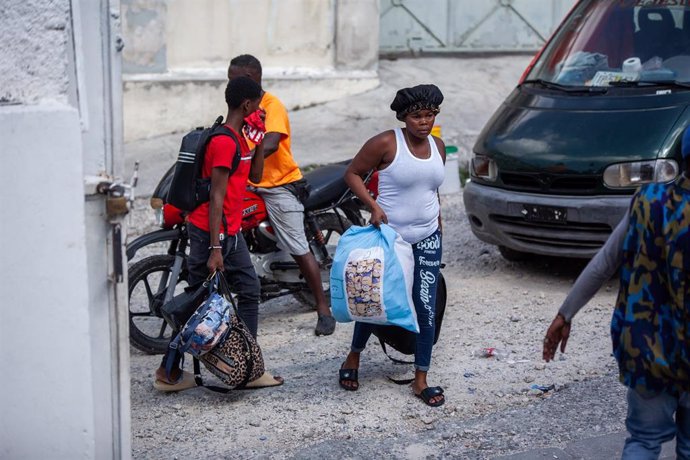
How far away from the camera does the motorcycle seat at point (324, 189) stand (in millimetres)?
6973

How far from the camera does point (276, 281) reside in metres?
7.00

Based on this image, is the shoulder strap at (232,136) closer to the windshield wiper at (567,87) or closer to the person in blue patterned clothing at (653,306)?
the person in blue patterned clothing at (653,306)

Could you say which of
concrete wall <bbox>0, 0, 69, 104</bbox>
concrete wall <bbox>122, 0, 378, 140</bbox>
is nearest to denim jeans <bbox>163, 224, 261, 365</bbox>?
concrete wall <bbox>0, 0, 69, 104</bbox>

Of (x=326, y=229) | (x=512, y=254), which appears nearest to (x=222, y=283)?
(x=326, y=229)

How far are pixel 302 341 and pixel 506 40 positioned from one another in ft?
26.1

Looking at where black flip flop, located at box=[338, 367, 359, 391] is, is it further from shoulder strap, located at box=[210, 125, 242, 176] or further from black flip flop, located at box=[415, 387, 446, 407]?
shoulder strap, located at box=[210, 125, 242, 176]

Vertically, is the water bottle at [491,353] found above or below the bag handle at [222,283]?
below

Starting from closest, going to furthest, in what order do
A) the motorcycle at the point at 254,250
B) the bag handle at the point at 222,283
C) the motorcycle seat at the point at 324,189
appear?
the bag handle at the point at 222,283, the motorcycle at the point at 254,250, the motorcycle seat at the point at 324,189

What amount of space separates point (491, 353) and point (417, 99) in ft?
5.64

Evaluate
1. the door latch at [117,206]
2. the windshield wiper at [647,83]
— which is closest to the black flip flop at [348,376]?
the door latch at [117,206]

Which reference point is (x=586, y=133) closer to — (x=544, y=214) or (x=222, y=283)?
(x=544, y=214)

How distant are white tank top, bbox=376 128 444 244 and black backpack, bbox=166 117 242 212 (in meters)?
0.79

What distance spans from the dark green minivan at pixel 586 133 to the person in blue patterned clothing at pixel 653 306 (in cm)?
334

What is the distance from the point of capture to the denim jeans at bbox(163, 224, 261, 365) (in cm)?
566
